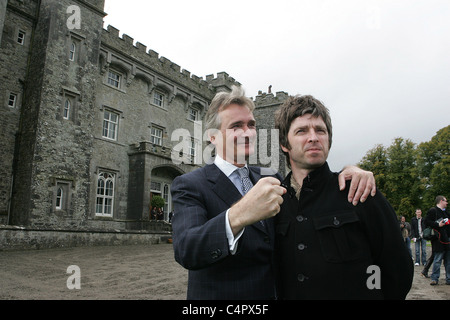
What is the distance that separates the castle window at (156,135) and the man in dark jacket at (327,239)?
21.9 metres

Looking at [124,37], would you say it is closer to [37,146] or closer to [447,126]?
[37,146]

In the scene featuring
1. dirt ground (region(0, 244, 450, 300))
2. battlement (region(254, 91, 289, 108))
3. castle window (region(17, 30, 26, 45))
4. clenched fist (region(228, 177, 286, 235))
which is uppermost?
battlement (region(254, 91, 289, 108))

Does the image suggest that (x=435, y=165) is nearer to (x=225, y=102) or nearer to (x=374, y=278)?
(x=374, y=278)

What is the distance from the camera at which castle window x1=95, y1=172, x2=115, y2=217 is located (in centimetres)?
1908

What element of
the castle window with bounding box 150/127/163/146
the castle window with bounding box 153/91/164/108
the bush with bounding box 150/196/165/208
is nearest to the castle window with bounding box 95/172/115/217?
the bush with bounding box 150/196/165/208

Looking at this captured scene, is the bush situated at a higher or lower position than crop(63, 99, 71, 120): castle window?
lower

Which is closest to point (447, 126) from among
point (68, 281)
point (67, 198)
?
point (67, 198)

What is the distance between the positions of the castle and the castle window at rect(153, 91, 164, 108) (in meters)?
0.82

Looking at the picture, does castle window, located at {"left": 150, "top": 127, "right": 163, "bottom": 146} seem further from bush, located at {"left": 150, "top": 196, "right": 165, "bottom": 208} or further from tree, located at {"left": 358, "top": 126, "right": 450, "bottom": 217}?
tree, located at {"left": 358, "top": 126, "right": 450, "bottom": 217}

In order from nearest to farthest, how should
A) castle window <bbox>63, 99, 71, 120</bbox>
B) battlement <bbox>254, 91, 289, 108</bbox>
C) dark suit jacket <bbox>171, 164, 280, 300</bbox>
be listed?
dark suit jacket <bbox>171, 164, 280, 300</bbox> → castle window <bbox>63, 99, 71, 120</bbox> → battlement <bbox>254, 91, 289, 108</bbox>

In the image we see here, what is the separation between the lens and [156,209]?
19.9 meters

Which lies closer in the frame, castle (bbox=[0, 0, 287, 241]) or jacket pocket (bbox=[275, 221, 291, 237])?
jacket pocket (bbox=[275, 221, 291, 237])

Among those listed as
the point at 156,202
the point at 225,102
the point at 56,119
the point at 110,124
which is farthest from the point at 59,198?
the point at 225,102

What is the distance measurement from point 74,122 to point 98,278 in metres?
11.3
